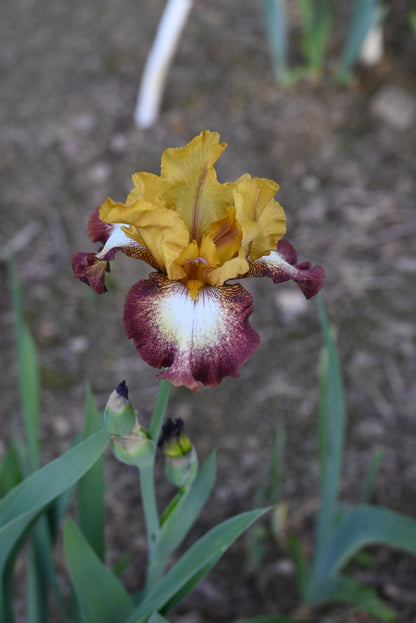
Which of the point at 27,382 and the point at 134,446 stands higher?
the point at 27,382

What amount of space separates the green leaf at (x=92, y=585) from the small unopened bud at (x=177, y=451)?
17cm

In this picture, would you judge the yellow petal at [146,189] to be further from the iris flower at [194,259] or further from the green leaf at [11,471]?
the green leaf at [11,471]

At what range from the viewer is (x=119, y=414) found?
2.55 feet

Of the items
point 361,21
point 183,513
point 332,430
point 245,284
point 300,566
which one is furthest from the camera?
point 361,21

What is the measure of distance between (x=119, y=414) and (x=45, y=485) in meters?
0.16

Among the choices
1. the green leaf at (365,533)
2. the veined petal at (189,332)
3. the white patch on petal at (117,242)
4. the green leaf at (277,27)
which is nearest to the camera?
the veined petal at (189,332)

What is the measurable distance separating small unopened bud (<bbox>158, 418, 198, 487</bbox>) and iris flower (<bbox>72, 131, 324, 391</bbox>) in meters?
0.21

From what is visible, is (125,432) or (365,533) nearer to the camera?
(125,432)

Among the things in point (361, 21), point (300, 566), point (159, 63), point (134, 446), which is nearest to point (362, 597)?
point (300, 566)

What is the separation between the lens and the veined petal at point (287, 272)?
0.82 m

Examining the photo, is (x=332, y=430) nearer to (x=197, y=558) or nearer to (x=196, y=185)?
(x=197, y=558)

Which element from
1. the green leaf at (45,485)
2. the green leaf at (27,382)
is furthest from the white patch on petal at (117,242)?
the green leaf at (27,382)

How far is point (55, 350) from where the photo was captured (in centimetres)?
207

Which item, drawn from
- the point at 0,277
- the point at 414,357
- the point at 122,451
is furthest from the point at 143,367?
the point at 122,451
